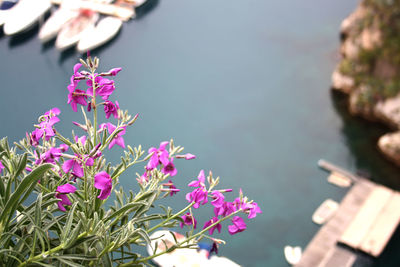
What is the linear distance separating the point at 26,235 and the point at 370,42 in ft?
15.0

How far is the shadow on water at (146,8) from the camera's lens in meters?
4.72

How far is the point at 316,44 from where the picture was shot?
17.1ft

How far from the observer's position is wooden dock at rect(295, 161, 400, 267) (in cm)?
359

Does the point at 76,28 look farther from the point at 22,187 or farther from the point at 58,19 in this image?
the point at 22,187

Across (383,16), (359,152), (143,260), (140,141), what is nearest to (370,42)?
(383,16)

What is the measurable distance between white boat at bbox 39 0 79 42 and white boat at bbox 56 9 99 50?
0.14ft

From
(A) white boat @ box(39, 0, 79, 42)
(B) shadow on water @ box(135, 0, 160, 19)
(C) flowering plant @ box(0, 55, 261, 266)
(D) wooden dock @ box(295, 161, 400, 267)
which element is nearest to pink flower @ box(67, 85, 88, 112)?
(C) flowering plant @ box(0, 55, 261, 266)

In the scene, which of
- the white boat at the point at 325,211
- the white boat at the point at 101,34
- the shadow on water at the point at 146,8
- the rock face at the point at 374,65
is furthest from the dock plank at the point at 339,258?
the shadow on water at the point at 146,8

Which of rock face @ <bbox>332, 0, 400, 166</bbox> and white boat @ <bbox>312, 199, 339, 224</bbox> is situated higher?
rock face @ <bbox>332, 0, 400, 166</bbox>

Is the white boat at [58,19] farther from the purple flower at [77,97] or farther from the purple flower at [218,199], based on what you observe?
the purple flower at [218,199]

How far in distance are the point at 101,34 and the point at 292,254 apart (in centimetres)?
225

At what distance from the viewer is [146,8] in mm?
4770

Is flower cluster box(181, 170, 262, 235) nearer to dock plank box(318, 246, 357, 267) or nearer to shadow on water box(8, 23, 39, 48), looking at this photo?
shadow on water box(8, 23, 39, 48)

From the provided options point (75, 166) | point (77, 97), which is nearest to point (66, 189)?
point (75, 166)
